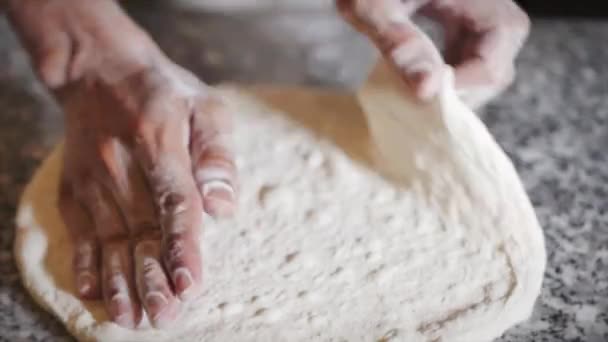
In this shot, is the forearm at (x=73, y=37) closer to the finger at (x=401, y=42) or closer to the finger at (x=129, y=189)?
the finger at (x=129, y=189)

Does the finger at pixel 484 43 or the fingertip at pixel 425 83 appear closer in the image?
the fingertip at pixel 425 83

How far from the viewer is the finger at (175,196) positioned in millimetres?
824

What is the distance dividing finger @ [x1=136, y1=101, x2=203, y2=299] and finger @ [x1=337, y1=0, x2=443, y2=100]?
26cm

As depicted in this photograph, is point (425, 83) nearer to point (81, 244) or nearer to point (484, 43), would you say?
point (484, 43)

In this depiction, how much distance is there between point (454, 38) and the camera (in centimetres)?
113

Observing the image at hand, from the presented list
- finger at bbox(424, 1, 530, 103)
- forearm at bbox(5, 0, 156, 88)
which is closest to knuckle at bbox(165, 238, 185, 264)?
forearm at bbox(5, 0, 156, 88)

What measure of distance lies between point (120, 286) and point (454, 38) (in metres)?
0.61

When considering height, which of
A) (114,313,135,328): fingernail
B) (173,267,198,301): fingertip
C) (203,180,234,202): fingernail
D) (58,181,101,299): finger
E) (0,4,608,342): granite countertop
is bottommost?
(0,4,608,342): granite countertop

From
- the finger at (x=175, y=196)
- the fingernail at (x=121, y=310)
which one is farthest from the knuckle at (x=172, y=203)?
the fingernail at (x=121, y=310)

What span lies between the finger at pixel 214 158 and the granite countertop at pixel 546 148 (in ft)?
0.74

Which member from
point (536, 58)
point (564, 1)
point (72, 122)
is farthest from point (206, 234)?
point (564, 1)

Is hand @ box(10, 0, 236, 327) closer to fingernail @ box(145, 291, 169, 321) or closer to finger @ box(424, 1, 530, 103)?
fingernail @ box(145, 291, 169, 321)

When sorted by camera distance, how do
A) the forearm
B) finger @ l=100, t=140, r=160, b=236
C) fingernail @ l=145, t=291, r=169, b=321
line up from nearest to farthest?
fingernail @ l=145, t=291, r=169, b=321 → finger @ l=100, t=140, r=160, b=236 → the forearm

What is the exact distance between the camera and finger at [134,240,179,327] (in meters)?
0.81
